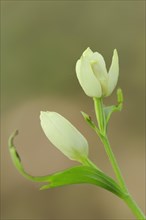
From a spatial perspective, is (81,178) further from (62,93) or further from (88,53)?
(62,93)

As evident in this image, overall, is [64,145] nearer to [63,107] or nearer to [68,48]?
[63,107]

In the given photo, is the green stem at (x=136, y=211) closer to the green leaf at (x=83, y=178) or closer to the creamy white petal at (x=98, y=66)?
the green leaf at (x=83, y=178)

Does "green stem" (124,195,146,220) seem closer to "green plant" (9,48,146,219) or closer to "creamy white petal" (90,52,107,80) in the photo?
"green plant" (9,48,146,219)

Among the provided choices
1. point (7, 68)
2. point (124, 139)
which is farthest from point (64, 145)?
point (7, 68)

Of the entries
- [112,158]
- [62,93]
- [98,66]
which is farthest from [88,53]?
[62,93]

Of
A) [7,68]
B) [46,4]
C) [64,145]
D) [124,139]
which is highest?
[46,4]

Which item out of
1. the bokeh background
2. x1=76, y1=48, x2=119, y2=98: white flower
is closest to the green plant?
x1=76, y1=48, x2=119, y2=98: white flower
